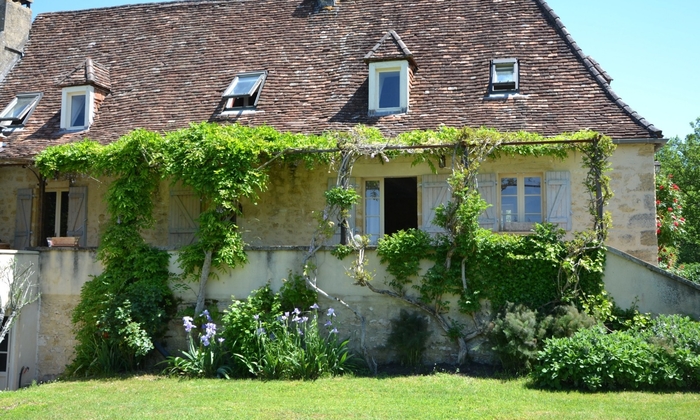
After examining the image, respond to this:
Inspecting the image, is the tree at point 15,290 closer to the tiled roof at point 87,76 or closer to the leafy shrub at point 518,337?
the tiled roof at point 87,76

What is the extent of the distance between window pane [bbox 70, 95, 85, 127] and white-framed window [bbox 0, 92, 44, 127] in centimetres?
112

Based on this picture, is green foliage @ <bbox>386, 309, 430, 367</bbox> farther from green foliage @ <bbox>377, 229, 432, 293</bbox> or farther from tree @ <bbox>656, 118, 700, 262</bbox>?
tree @ <bbox>656, 118, 700, 262</bbox>

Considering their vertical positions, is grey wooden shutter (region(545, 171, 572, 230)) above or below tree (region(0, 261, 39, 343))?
above

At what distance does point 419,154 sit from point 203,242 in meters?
4.14

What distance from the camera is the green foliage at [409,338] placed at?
11391 mm

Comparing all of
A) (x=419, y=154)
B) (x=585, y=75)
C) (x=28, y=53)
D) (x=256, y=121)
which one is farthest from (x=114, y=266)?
(x=585, y=75)

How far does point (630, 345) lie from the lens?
9.67 m

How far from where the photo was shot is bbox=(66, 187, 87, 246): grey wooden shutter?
15359 millimetres

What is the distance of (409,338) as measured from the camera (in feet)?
37.4

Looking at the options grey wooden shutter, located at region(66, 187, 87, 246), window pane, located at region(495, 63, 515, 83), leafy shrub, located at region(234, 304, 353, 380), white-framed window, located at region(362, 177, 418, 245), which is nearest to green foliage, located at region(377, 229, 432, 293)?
white-framed window, located at region(362, 177, 418, 245)

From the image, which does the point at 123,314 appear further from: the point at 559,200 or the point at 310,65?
the point at 559,200

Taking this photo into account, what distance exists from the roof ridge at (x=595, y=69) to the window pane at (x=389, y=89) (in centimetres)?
354

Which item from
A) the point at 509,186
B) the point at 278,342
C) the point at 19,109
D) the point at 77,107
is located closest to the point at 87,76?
the point at 77,107

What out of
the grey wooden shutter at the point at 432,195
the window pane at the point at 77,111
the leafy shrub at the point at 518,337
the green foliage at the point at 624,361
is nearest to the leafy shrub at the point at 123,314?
the window pane at the point at 77,111
